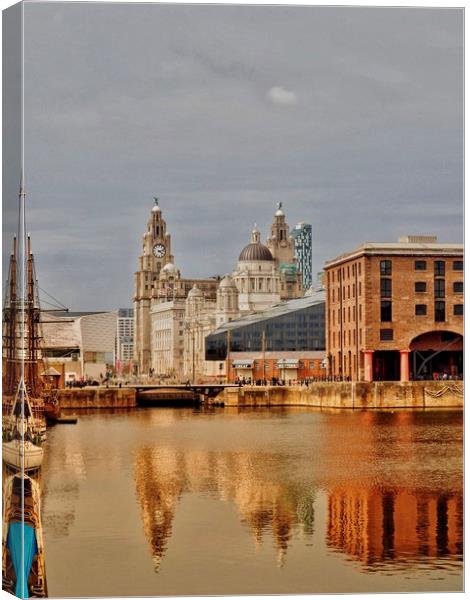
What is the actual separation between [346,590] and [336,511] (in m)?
6.92

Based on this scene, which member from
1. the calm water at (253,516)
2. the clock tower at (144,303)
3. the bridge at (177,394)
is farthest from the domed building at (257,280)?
the calm water at (253,516)

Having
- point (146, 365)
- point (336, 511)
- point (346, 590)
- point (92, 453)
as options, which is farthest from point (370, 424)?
point (146, 365)

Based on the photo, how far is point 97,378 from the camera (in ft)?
A: 275

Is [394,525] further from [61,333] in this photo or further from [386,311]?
[386,311]

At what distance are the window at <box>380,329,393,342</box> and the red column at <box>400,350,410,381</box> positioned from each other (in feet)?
3.17

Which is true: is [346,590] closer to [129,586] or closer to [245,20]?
[129,586]

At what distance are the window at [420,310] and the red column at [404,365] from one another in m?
4.45

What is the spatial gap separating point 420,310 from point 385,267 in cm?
320

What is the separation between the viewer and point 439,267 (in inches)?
2074

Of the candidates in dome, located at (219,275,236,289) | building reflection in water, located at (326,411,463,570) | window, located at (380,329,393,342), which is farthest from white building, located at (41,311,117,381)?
dome, located at (219,275,236,289)

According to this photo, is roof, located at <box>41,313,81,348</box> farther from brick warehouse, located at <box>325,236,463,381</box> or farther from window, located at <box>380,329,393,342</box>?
window, located at <box>380,329,393,342</box>

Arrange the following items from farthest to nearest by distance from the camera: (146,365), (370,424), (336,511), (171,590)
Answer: (146,365), (370,424), (336,511), (171,590)

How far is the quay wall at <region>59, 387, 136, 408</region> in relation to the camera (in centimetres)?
7481

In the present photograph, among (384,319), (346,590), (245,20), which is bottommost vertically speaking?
(346,590)
